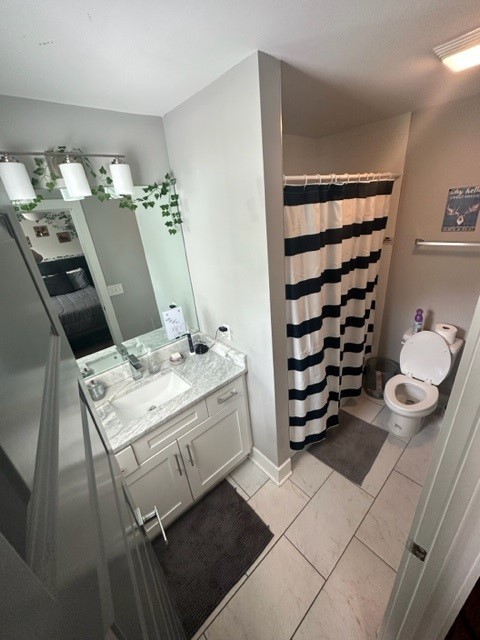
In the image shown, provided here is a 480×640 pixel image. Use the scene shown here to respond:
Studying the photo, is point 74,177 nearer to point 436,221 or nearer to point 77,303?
point 77,303

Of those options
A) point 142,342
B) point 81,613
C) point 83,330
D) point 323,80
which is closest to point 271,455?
point 142,342

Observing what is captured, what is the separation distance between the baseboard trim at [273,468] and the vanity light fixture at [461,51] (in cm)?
230

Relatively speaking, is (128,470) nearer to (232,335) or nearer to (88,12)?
(232,335)

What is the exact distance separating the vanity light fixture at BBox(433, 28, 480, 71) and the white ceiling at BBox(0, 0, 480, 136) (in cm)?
4

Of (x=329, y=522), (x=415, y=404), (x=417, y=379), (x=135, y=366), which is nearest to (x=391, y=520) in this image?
(x=329, y=522)

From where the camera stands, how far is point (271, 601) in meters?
1.31

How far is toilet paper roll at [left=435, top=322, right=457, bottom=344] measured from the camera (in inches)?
78.6

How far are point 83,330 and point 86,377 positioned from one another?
0.94 feet

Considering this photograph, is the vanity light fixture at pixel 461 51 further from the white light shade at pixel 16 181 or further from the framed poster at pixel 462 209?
the white light shade at pixel 16 181

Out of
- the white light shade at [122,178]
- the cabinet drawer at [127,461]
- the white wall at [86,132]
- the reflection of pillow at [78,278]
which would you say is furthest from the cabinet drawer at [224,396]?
the white wall at [86,132]

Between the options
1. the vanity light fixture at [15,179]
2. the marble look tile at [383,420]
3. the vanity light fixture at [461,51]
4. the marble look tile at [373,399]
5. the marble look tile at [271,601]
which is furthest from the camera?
the marble look tile at [373,399]

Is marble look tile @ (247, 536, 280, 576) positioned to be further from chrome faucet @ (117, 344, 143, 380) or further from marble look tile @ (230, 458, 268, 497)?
chrome faucet @ (117, 344, 143, 380)

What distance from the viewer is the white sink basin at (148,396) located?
1586 millimetres

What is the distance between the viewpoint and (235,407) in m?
1.74
